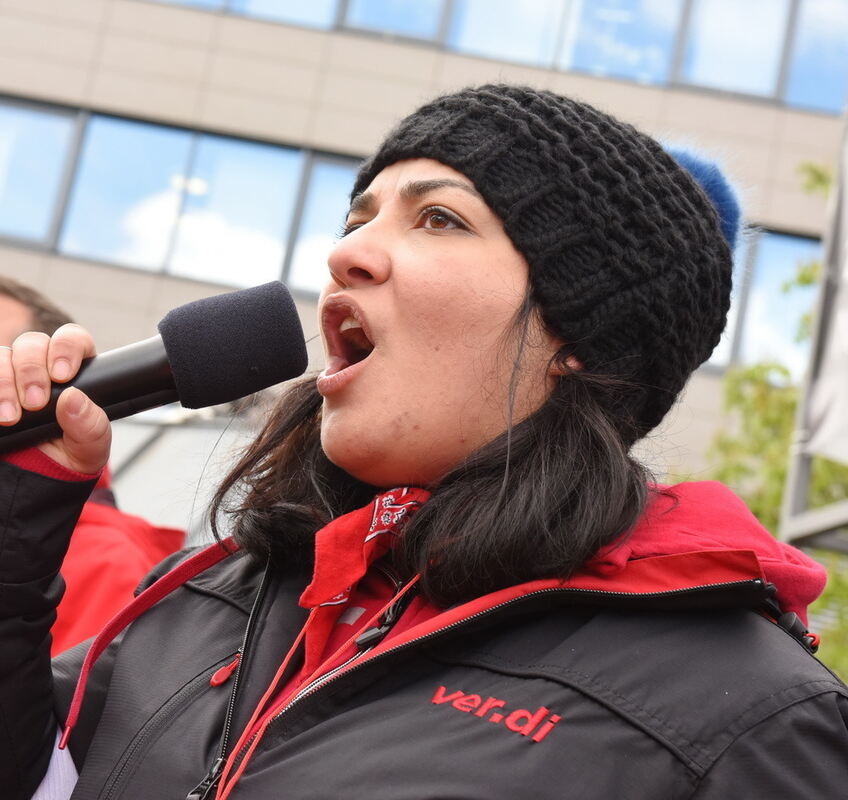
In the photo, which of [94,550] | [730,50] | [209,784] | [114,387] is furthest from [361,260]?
[730,50]

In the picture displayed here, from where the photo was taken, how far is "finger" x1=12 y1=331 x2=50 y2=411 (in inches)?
62.4

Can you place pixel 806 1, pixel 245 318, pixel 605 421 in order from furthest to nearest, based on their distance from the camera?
pixel 806 1 < pixel 605 421 < pixel 245 318

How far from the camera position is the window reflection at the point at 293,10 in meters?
14.8

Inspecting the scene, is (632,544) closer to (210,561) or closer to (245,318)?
(245,318)

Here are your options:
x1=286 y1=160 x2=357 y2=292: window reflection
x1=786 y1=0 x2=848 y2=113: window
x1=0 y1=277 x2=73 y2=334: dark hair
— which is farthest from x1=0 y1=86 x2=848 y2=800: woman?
x1=786 y1=0 x2=848 y2=113: window

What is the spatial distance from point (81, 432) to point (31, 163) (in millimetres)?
14253

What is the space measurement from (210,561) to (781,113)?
44.9 ft

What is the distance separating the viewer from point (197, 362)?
174 cm

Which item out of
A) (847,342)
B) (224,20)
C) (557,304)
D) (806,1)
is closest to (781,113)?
(806,1)

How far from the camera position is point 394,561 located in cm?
193

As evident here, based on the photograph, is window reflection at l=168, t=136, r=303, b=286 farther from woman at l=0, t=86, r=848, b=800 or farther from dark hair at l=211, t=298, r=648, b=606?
dark hair at l=211, t=298, r=648, b=606

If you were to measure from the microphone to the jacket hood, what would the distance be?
2.06 feet

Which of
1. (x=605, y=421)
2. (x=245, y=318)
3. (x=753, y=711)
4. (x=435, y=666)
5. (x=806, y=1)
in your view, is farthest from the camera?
(x=806, y=1)

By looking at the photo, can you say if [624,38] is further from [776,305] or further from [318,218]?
[318,218]
